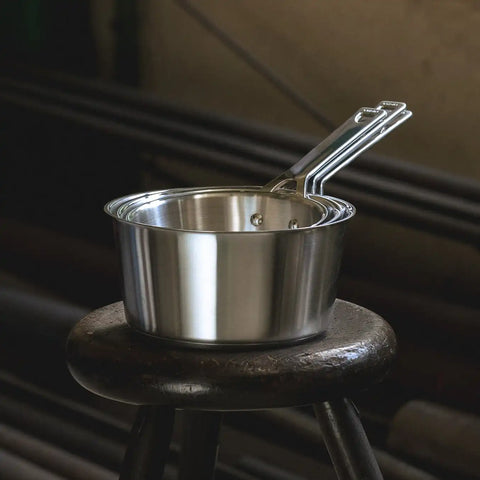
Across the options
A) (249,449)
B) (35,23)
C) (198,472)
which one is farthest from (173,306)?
(35,23)

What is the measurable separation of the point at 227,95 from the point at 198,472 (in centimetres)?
248

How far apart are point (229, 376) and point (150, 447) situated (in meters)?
0.14

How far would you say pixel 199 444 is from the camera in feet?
3.42

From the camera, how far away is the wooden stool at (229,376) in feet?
2.81

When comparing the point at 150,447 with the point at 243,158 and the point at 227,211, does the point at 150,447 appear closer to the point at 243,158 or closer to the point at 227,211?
the point at 227,211

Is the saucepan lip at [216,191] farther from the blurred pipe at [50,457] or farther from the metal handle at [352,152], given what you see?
the blurred pipe at [50,457]

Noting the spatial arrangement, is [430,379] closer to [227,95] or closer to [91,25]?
[227,95]

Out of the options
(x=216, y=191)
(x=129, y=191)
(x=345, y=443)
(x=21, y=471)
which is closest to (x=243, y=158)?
(x=21, y=471)

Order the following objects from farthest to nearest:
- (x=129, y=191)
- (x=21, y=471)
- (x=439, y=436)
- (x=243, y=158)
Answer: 1. (x=129, y=191)
2. (x=243, y=158)
3. (x=439, y=436)
4. (x=21, y=471)

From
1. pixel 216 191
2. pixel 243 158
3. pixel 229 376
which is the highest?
pixel 216 191

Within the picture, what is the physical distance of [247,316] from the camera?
2.80 ft

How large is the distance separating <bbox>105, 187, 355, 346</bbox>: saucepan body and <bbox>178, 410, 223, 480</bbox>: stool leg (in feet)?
0.55

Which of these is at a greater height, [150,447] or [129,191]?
[150,447]

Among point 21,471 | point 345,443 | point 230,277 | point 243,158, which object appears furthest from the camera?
point 243,158
